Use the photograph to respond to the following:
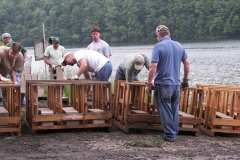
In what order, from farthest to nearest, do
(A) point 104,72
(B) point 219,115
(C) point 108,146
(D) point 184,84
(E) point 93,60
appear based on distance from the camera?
(A) point 104,72, (E) point 93,60, (B) point 219,115, (D) point 184,84, (C) point 108,146

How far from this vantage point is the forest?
57625 mm

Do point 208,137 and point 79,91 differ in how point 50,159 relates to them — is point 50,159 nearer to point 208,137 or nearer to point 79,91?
point 79,91

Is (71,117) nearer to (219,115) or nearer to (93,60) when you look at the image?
(93,60)

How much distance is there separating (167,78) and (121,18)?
190ft

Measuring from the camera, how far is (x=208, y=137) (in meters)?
7.74

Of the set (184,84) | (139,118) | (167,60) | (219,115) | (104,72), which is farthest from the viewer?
(104,72)

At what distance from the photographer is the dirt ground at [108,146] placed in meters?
6.10

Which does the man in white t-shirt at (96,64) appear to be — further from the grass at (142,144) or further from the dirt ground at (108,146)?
the grass at (142,144)

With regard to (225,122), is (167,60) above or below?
above

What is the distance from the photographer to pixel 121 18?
64250 millimetres

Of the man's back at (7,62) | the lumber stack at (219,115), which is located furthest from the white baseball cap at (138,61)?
the man's back at (7,62)

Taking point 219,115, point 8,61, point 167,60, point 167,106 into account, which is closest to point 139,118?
point 167,106

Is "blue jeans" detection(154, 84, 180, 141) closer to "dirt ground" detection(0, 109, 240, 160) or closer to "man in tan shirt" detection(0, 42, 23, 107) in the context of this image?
"dirt ground" detection(0, 109, 240, 160)

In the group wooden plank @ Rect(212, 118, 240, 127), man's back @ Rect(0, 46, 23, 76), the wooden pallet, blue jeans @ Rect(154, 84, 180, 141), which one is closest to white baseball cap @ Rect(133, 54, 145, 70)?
the wooden pallet
